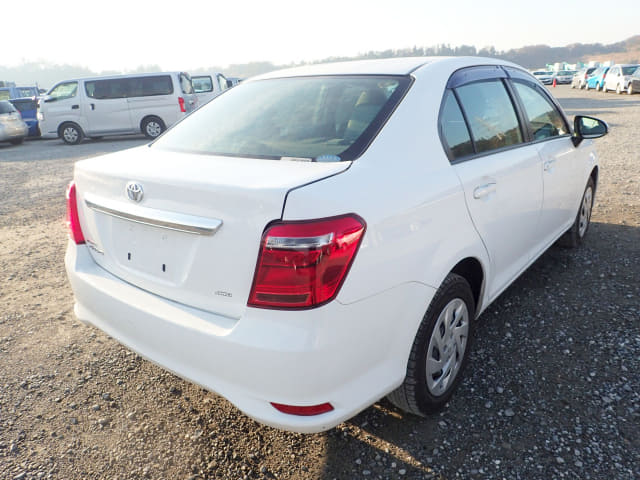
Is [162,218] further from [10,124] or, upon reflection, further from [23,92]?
[23,92]

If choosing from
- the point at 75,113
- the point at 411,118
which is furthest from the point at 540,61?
the point at 411,118

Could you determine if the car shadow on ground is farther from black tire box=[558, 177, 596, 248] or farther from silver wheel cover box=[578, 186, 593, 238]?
silver wheel cover box=[578, 186, 593, 238]

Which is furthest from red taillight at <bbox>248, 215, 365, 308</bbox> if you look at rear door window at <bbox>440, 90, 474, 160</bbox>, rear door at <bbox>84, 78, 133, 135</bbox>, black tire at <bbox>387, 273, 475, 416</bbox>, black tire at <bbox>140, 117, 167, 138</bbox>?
rear door at <bbox>84, 78, 133, 135</bbox>

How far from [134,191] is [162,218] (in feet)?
0.73

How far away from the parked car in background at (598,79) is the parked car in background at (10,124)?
93.5ft

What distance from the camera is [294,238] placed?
158 cm

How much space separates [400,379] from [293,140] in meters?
1.15

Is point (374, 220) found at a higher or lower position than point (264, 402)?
higher

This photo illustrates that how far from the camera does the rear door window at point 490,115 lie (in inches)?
99.3

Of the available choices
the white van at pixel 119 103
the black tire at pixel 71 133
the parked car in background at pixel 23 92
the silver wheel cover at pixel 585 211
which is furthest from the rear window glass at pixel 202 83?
the silver wheel cover at pixel 585 211

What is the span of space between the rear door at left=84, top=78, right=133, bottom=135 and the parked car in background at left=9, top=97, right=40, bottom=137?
4.00 metres

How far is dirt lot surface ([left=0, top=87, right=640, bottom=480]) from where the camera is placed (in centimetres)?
213

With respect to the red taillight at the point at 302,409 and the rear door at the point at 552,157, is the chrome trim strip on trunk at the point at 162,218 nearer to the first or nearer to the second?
the red taillight at the point at 302,409

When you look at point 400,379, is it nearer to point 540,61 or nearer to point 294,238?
point 294,238
